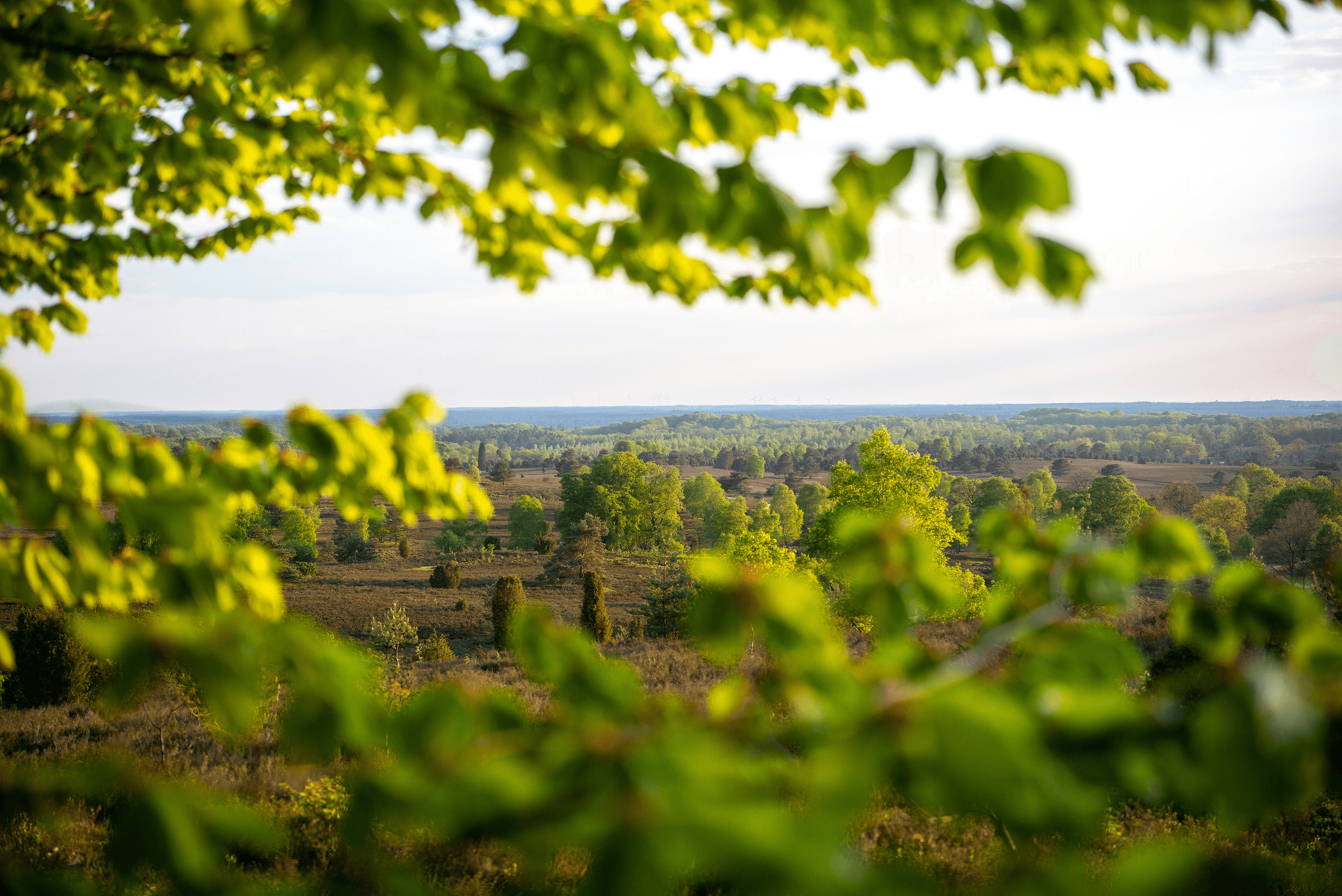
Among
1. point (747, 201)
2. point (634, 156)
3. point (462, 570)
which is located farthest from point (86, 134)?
point (462, 570)

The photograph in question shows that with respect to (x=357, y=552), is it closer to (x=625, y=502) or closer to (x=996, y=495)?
(x=625, y=502)

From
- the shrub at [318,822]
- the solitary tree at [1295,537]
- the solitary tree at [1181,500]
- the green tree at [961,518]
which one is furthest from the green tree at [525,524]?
the solitary tree at [1181,500]

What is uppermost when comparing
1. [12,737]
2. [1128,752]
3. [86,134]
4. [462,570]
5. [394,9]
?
[86,134]

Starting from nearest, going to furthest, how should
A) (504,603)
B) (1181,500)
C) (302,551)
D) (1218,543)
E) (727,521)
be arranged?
(504,603) → (302,551) → (1218,543) → (727,521) → (1181,500)

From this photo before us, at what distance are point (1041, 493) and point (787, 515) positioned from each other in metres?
28.6

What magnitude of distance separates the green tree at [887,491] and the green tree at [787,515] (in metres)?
36.9

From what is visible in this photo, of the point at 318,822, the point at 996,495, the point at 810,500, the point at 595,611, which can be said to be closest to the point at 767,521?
the point at 810,500

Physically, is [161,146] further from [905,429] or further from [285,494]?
[905,429]

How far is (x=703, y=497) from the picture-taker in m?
65.2

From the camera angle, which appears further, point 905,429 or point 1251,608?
point 905,429

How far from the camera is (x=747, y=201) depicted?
4.36 feet

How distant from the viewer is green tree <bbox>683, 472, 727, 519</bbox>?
2517 inches

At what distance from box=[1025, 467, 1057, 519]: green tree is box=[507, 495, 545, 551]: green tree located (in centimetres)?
4718

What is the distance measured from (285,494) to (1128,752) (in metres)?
3.01
